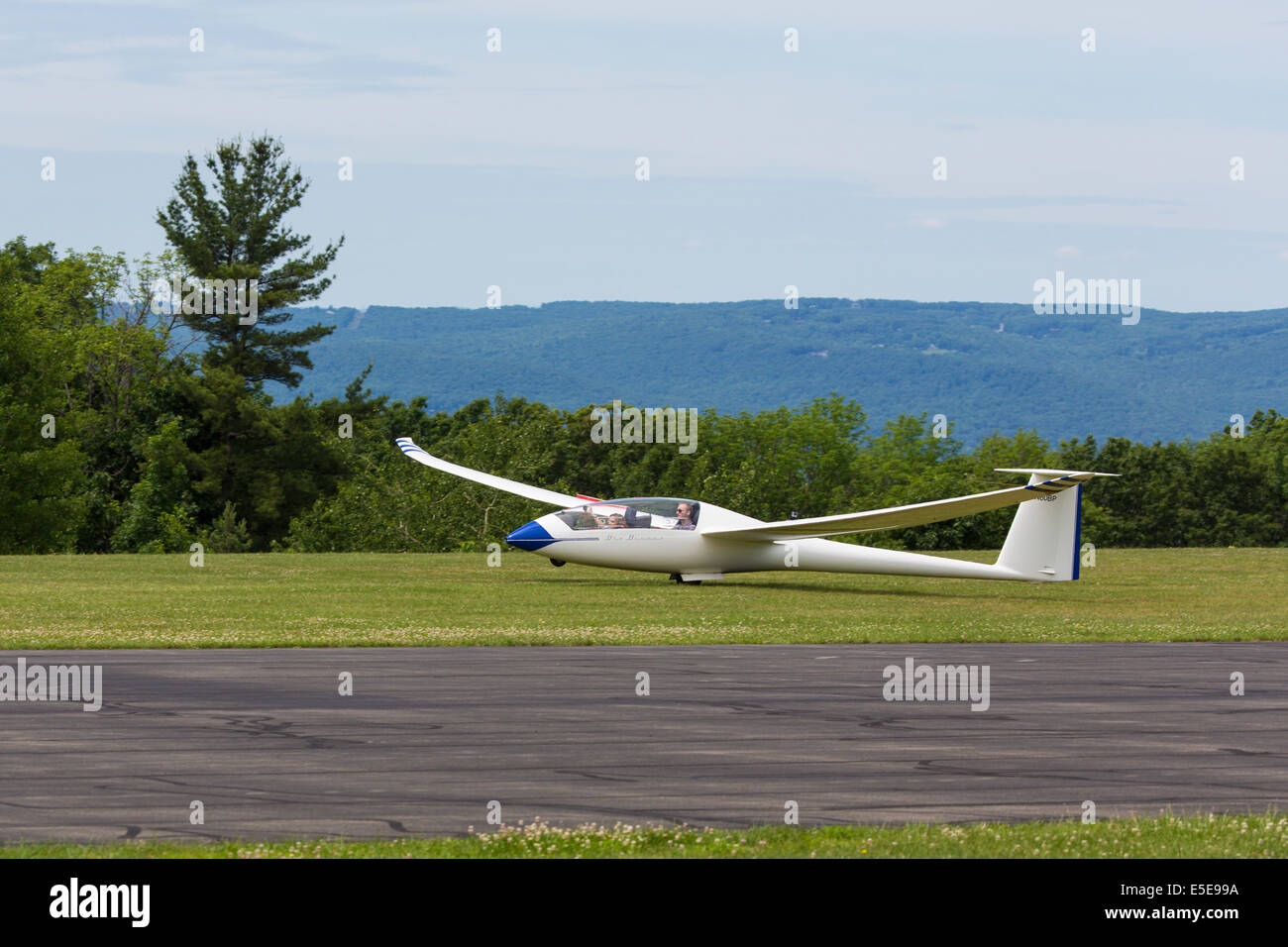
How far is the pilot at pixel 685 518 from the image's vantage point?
114 feet

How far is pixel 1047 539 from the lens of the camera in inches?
1262

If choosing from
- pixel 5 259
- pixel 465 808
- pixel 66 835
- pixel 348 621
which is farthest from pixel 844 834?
pixel 5 259

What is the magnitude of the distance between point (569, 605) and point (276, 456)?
65.8m

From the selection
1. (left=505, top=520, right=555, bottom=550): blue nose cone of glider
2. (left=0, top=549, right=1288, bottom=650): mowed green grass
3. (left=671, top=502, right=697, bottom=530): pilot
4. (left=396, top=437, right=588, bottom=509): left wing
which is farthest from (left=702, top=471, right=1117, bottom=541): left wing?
(left=396, top=437, right=588, bottom=509): left wing

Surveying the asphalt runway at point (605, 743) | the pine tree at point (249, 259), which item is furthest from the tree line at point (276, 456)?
the asphalt runway at point (605, 743)

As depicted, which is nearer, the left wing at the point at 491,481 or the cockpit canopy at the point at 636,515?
the cockpit canopy at the point at 636,515

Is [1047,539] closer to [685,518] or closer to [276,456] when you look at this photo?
[685,518]

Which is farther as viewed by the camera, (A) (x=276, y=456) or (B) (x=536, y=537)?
(A) (x=276, y=456)

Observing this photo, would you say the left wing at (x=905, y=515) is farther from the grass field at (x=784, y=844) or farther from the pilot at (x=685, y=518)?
the grass field at (x=784, y=844)

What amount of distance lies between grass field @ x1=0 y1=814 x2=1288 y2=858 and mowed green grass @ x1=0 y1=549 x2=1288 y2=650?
12284 mm

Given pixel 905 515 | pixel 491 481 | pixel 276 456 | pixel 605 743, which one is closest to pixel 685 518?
pixel 905 515

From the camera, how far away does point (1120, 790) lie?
11953mm

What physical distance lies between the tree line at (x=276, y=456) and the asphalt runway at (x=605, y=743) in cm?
4739
